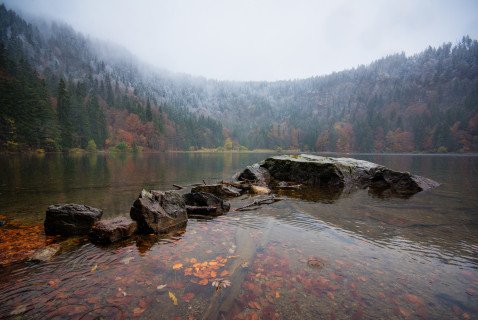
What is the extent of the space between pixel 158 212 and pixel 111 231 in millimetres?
1310

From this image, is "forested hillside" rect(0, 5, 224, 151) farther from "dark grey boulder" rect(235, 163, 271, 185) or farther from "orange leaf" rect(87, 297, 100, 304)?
"orange leaf" rect(87, 297, 100, 304)

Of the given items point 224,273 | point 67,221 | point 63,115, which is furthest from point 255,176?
point 63,115

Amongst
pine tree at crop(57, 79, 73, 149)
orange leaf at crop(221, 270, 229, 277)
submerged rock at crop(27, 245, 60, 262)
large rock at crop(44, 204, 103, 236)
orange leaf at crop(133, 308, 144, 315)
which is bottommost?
orange leaf at crop(221, 270, 229, 277)

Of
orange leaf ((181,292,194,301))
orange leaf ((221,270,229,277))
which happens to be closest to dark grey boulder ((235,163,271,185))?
orange leaf ((221,270,229,277))

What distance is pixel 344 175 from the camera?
1530 centimetres

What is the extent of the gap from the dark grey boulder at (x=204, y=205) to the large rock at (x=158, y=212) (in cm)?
93

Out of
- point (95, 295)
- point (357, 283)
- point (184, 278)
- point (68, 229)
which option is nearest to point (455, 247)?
point (357, 283)

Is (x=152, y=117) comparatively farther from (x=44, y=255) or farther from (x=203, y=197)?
(x=44, y=255)

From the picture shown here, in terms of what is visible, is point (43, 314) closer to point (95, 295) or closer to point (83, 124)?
point (95, 295)

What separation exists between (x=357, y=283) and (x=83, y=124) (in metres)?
95.4

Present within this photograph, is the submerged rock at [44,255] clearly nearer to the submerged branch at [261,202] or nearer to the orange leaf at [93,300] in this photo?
the orange leaf at [93,300]

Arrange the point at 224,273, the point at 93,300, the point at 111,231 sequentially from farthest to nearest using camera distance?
1. the point at 111,231
2. the point at 224,273
3. the point at 93,300

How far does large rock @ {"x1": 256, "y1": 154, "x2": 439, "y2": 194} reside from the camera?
46.4 feet

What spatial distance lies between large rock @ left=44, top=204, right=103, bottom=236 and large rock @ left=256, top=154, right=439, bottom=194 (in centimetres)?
1367
